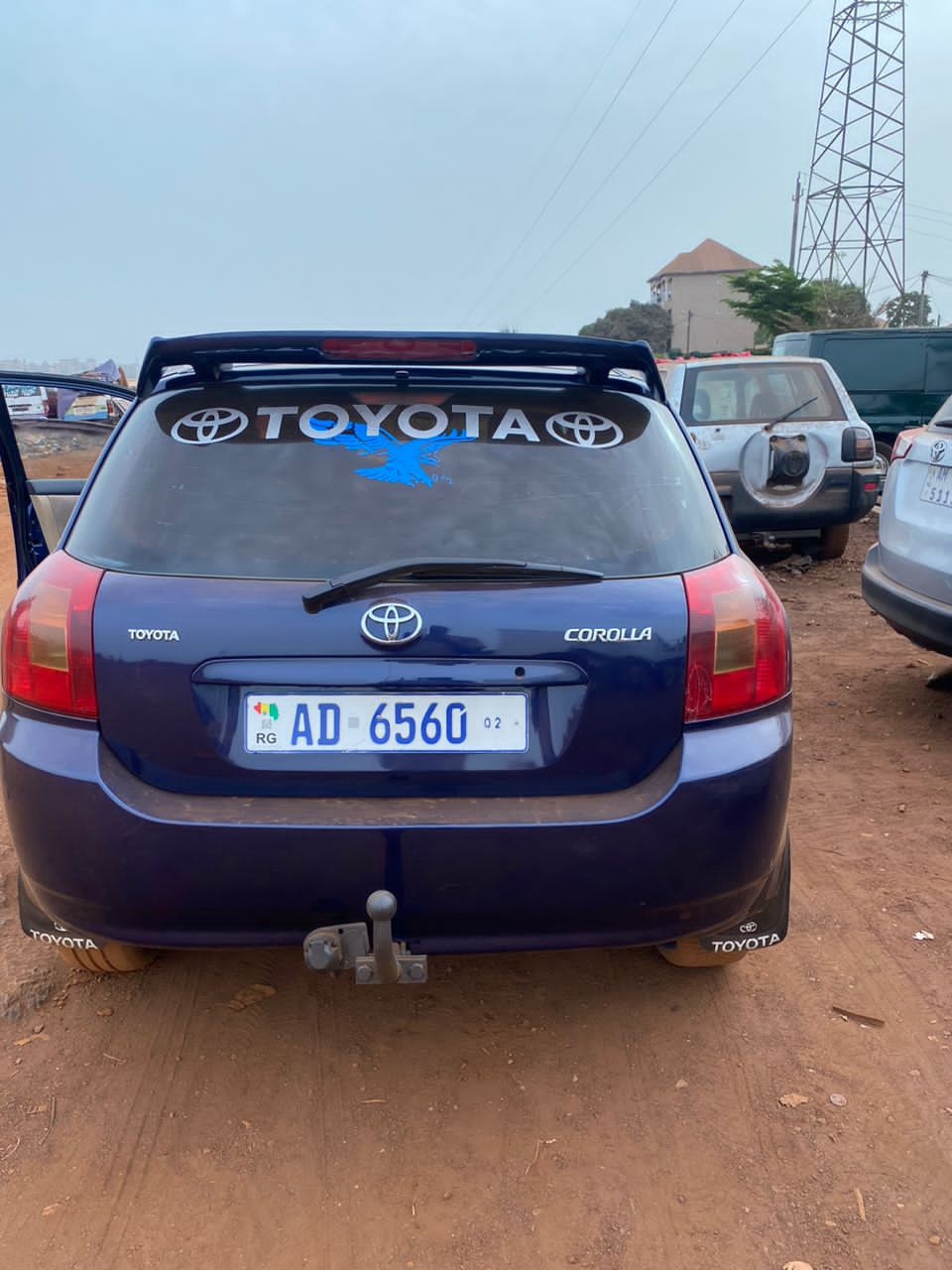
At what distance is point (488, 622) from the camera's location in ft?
6.74

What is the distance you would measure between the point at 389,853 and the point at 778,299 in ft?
138

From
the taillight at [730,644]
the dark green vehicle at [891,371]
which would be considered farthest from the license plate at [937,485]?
the dark green vehicle at [891,371]

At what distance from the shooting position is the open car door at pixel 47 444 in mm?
4117

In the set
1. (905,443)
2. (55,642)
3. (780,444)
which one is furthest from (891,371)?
(55,642)

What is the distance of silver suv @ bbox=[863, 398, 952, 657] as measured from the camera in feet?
14.6

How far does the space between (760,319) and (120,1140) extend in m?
43.0

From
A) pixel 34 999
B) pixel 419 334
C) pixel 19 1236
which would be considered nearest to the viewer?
pixel 19 1236

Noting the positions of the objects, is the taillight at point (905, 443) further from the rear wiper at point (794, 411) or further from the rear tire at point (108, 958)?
the rear tire at point (108, 958)

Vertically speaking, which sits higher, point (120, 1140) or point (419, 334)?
point (419, 334)

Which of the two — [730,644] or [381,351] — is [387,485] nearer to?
[381,351]

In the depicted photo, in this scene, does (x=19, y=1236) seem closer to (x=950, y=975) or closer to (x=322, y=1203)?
(x=322, y=1203)

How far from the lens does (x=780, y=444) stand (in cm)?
831

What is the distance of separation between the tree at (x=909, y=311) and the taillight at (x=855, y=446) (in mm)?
51019

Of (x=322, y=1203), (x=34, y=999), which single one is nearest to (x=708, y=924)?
(x=322, y=1203)
